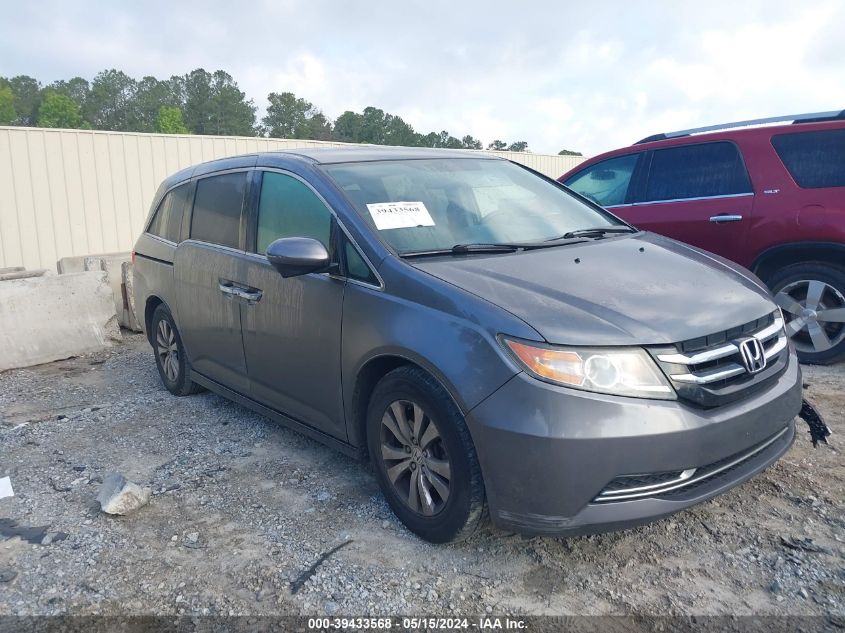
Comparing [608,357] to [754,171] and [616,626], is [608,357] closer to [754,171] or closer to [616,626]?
[616,626]

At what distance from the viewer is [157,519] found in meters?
3.45

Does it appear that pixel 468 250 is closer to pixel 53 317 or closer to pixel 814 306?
pixel 814 306

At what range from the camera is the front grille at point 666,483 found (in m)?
2.59

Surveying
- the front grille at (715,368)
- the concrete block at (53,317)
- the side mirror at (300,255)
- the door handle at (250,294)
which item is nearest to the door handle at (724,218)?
the front grille at (715,368)

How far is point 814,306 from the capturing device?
527 centimetres

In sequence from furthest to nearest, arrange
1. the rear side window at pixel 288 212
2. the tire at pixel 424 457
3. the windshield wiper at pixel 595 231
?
the windshield wiper at pixel 595 231 → the rear side window at pixel 288 212 → the tire at pixel 424 457

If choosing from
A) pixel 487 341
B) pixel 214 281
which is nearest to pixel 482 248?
pixel 487 341

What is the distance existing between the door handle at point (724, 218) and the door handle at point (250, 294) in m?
3.66

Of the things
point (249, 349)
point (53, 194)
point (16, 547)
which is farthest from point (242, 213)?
point (53, 194)

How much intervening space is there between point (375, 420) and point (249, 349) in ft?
3.96

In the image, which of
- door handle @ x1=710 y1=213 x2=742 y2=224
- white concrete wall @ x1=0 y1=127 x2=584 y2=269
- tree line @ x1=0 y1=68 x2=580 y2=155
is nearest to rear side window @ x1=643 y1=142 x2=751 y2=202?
door handle @ x1=710 y1=213 x2=742 y2=224

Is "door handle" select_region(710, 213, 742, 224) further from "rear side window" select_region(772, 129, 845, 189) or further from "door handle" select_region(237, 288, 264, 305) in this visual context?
"door handle" select_region(237, 288, 264, 305)

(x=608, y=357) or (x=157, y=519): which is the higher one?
(x=608, y=357)

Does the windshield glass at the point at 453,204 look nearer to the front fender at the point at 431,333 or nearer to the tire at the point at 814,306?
the front fender at the point at 431,333
